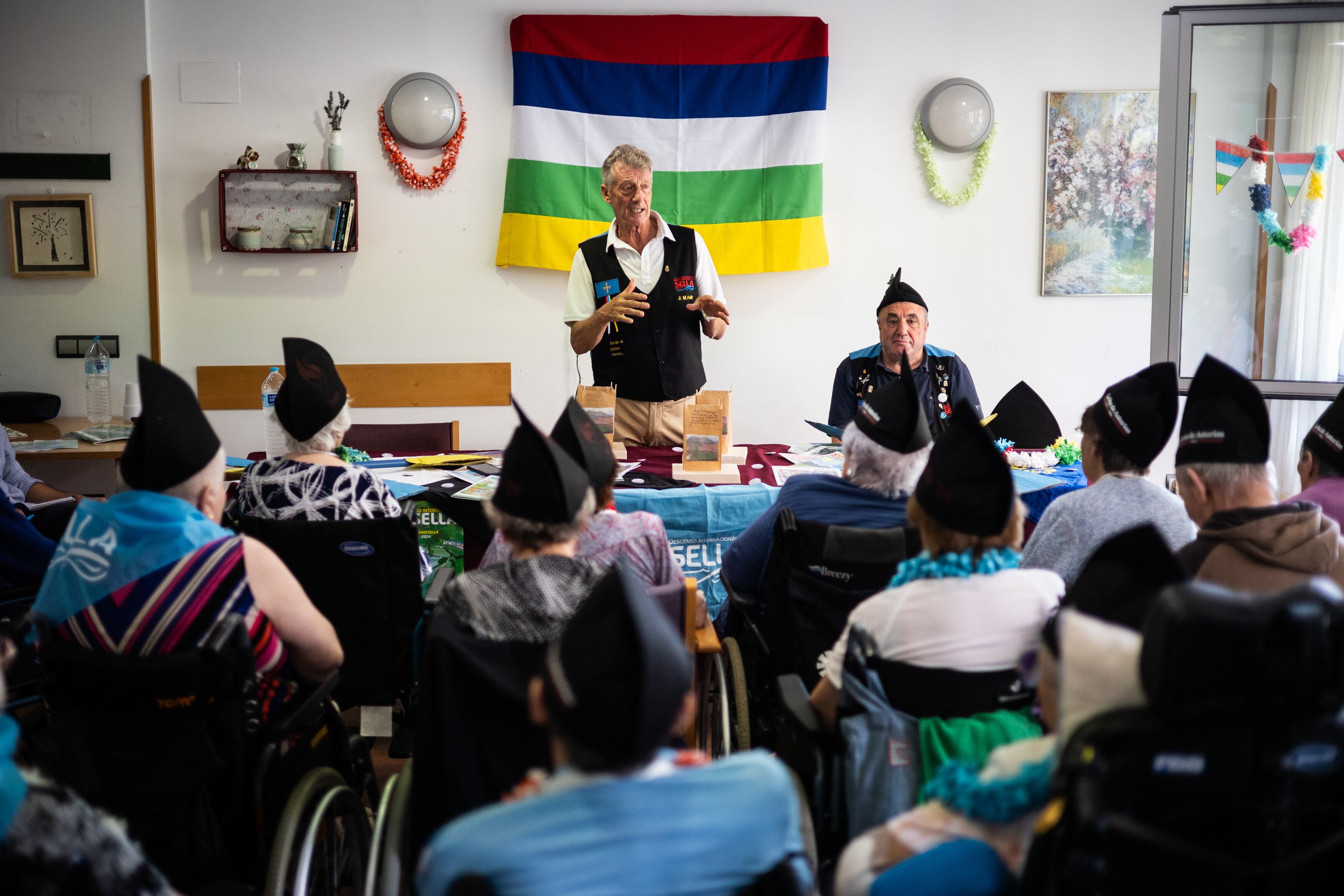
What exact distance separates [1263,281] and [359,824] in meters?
4.16

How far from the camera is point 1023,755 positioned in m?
1.16

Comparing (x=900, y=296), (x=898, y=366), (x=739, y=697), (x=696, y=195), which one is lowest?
(x=739, y=697)

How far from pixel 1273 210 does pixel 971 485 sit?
3207 mm

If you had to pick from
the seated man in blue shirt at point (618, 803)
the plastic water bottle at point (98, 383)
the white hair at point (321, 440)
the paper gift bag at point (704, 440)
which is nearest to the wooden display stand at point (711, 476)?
the paper gift bag at point (704, 440)

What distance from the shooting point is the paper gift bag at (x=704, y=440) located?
310 cm

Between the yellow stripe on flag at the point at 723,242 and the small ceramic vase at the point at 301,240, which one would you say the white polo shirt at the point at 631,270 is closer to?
the yellow stripe on flag at the point at 723,242

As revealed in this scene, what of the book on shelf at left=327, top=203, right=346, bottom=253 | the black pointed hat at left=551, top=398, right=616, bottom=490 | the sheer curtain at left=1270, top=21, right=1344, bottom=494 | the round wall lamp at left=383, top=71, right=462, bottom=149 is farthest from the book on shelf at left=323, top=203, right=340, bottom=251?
the sheer curtain at left=1270, top=21, right=1344, bottom=494

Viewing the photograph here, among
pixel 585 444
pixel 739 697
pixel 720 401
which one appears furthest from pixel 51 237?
pixel 739 697

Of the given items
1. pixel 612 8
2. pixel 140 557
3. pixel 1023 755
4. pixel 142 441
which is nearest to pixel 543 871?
pixel 1023 755

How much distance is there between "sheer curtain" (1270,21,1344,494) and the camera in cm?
406

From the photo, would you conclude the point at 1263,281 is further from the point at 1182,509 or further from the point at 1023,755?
the point at 1023,755

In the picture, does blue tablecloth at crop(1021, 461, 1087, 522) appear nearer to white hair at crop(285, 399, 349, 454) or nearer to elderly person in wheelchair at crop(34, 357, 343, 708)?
white hair at crop(285, 399, 349, 454)

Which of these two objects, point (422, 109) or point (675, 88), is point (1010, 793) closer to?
point (675, 88)

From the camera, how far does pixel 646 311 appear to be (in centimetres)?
378
